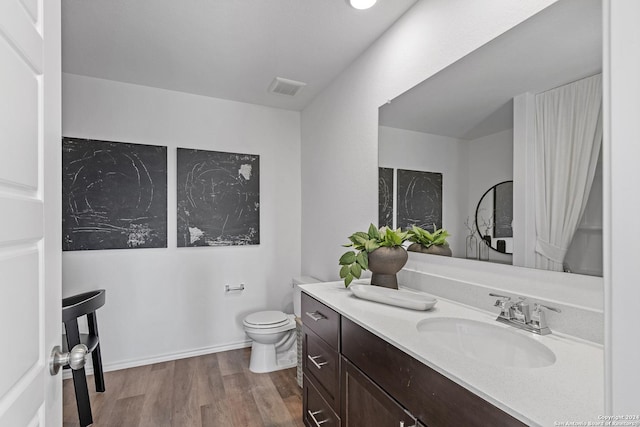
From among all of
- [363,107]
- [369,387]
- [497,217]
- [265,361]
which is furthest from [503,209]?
[265,361]

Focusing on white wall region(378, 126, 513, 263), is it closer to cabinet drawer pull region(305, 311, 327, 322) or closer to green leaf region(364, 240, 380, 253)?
green leaf region(364, 240, 380, 253)

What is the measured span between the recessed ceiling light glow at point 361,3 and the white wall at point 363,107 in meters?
0.24

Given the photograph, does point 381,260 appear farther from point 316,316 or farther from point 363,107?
point 363,107

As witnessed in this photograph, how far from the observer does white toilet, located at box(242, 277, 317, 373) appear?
8.23ft

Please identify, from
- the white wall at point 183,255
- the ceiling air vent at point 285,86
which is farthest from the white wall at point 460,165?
the white wall at point 183,255

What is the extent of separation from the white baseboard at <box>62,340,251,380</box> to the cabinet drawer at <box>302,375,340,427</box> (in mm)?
1361

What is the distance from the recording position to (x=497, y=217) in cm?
138

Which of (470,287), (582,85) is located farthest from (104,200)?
(582,85)

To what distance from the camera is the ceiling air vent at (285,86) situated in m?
2.64

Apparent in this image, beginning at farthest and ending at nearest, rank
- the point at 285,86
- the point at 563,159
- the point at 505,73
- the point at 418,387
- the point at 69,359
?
the point at 285,86 < the point at 505,73 < the point at 563,159 < the point at 418,387 < the point at 69,359

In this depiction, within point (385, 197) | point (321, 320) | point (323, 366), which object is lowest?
point (323, 366)

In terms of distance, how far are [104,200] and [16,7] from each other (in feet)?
7.78

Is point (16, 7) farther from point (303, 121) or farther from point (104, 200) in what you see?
point (303, 121)

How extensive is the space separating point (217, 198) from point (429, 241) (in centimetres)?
199
